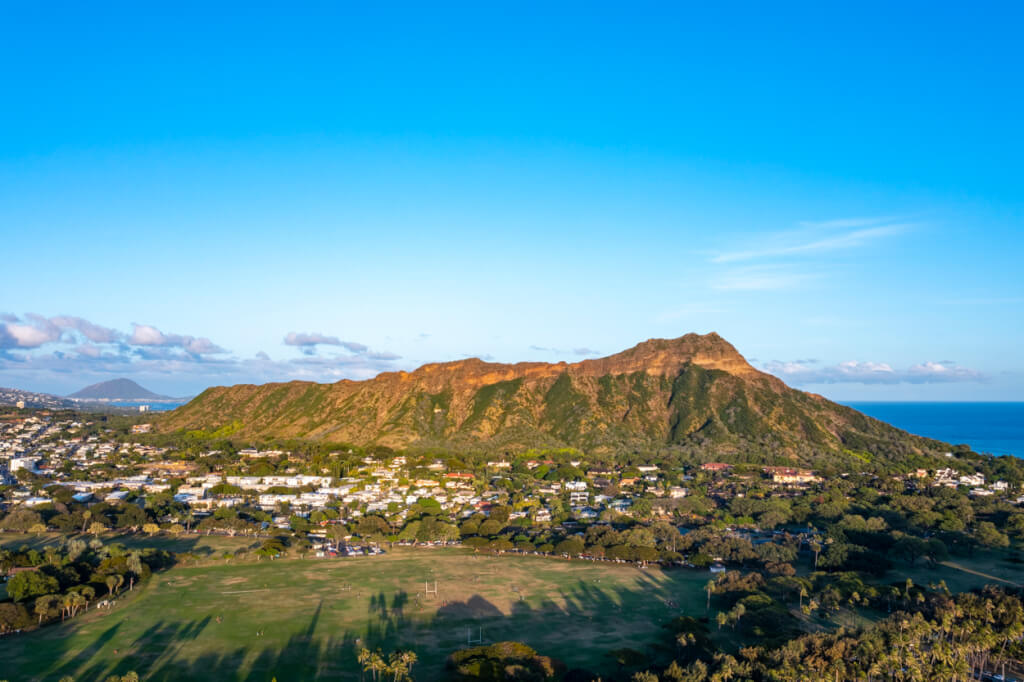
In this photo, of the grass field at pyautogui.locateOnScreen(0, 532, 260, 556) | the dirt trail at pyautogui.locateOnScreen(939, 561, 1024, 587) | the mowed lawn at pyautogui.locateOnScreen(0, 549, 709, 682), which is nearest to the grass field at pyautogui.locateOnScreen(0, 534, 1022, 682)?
the mowed lawn at pyautogui.locateOnScreen(0, 549, 709, 682)

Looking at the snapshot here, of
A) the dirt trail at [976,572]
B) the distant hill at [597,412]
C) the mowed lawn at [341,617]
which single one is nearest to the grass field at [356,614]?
the mowed lawn at [341,617]

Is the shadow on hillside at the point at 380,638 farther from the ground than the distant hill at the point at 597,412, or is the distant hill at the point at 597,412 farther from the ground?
the distant hill at the point at 597,412

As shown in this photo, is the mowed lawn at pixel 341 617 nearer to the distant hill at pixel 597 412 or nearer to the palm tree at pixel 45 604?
the palm tree at pixel 45 604

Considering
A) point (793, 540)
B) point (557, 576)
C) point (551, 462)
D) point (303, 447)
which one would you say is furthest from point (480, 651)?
point (303, 447)

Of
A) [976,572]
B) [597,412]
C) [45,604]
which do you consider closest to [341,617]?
[45,604]

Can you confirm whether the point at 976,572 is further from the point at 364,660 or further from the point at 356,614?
the point at 364,660

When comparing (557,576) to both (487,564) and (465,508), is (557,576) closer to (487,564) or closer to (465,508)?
(487,564)

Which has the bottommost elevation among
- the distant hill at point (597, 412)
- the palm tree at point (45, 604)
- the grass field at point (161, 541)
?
the grass field at point (161, 541)
